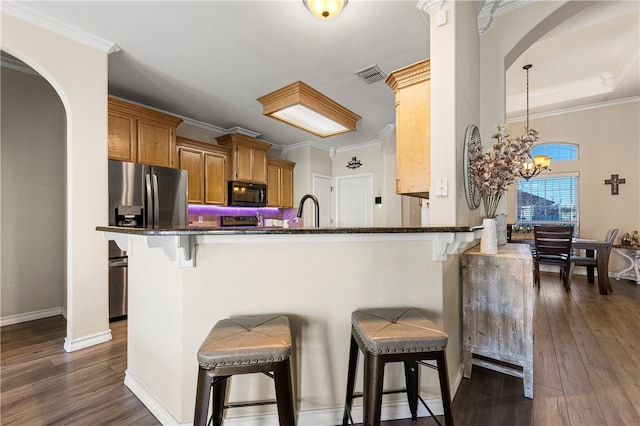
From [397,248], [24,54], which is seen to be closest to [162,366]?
[397,248]

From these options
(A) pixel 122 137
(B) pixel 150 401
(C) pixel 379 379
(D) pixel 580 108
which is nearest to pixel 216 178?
(A) pixel 122 137

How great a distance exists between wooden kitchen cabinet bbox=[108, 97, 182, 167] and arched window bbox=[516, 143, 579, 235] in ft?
21.6

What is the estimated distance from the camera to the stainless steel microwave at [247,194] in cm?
485

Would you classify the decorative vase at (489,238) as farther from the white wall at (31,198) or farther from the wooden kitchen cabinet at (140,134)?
the white wall at (31,198)

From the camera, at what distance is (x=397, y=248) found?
153cm

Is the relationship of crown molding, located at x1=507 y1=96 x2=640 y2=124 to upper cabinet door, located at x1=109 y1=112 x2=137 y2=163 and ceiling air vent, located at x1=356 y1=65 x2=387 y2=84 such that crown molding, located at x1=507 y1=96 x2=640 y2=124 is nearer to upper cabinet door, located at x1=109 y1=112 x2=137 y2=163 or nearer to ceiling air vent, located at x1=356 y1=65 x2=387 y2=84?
ceiling air vent, located at x1=356 y1=65 x2=387 y2=84

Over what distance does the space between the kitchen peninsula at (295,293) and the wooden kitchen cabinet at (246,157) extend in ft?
11.4

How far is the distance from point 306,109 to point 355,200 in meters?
3.21

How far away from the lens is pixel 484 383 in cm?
183

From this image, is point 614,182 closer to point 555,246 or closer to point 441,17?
point 555,246

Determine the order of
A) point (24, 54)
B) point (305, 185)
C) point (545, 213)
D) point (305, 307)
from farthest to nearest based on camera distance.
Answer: point (305, 185) → point (545, 213) → point (24, 54) → point (305, 307)

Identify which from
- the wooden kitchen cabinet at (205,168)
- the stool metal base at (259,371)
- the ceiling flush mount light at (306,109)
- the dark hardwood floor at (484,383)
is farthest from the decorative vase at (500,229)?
the wooden kitchen cabinet at (205,168)

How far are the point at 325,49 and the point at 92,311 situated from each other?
329 centimetres

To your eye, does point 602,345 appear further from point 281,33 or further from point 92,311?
point 92,311
